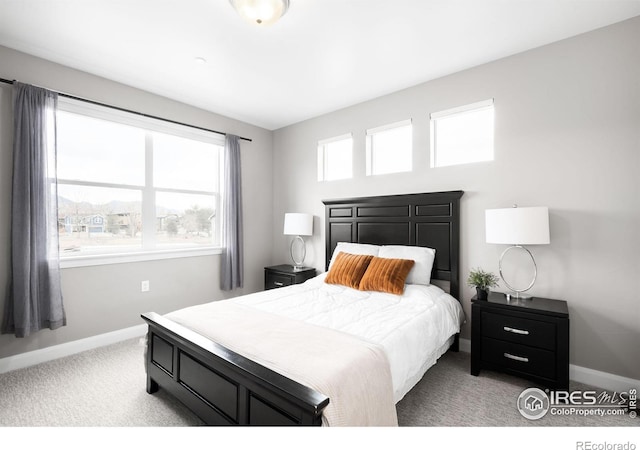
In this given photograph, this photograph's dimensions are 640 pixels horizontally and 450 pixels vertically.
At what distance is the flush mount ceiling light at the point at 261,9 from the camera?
197cm

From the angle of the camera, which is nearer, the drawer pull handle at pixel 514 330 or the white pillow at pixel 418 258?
the drawer pull handle at pixel 514 330

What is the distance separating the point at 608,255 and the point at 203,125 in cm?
438

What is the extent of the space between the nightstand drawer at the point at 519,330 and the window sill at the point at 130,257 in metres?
3.26

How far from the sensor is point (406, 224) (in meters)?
3.33

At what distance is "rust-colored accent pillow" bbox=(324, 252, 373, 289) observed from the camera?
303cm

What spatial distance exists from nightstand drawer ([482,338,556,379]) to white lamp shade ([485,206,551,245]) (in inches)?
31.9

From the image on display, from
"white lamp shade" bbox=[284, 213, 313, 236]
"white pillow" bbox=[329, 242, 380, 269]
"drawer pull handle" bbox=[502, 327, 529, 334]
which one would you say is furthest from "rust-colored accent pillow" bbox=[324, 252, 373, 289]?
"drawer pull handle" bbox=[502, 327, 529, 334]

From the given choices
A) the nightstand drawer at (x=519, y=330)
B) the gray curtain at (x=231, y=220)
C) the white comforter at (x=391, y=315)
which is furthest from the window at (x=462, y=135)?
the gray curtain at (x=231, y=220)

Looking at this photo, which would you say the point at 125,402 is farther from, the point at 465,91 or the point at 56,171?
the point at 465,91

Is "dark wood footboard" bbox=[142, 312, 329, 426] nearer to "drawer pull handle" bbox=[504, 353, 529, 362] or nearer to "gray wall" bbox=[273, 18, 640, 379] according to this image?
"drawer pull handle" bbox=[504, 353, 529, 362]

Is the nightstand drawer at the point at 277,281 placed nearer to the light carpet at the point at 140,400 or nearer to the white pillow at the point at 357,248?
the white pillow at the point at 357,248

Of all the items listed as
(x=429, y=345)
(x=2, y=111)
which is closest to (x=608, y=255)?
(x=429, y=345)

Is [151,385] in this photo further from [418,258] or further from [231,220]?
[418,258]

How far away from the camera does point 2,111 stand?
2.58m
